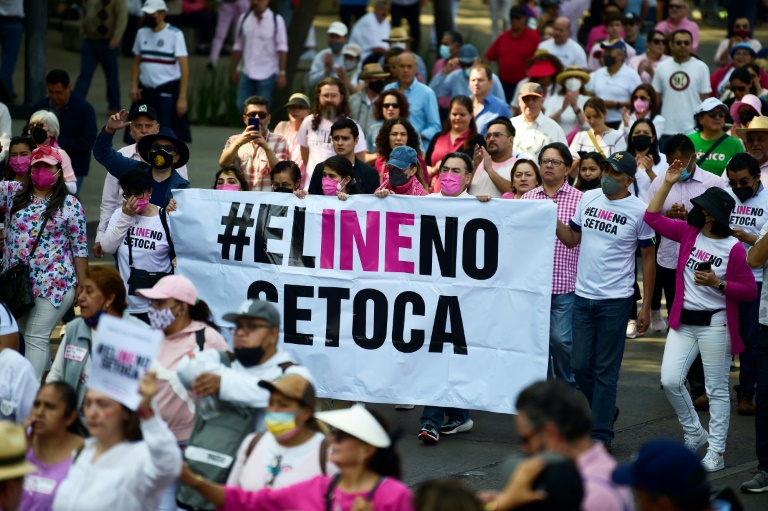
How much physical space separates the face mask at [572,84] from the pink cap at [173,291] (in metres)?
8.55

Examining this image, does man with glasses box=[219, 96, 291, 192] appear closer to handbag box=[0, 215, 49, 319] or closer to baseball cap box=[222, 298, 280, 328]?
handbag box=[0, 215, 49, 319]

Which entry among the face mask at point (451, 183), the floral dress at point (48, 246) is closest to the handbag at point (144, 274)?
the floral dress at point (48, 246)

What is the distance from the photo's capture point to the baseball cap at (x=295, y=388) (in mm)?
5801

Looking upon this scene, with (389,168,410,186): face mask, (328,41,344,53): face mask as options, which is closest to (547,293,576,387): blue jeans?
(389,168,410,186): face mask

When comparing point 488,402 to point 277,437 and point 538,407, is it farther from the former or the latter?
point 538,407

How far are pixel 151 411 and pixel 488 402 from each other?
380 centimetres

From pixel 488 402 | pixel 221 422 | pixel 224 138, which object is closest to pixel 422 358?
pixel 488 402

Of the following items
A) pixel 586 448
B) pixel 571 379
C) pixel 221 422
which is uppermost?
pixel 586 448

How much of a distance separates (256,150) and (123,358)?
19.4 ft

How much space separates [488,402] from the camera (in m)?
8.87

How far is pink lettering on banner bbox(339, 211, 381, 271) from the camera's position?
9.13 metres

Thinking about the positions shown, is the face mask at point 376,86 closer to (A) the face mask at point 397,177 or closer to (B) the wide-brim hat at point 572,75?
(B) the wide-brim hat at point 572,75

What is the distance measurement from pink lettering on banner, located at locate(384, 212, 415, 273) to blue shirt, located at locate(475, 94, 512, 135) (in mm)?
4295

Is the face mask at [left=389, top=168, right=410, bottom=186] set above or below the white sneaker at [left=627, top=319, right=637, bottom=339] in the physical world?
above
